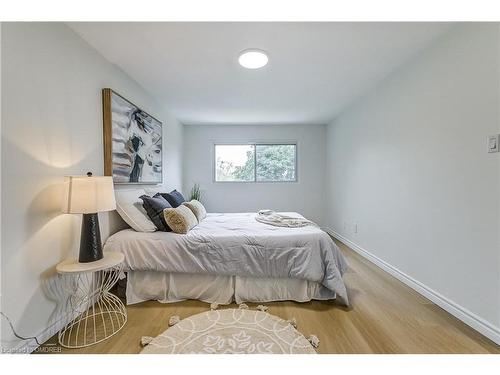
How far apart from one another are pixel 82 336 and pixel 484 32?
350 centimetres

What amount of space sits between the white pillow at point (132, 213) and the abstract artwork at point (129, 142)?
20 centimetres

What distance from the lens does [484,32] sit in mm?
1620

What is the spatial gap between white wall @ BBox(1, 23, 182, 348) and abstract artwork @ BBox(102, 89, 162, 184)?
15 centimetres

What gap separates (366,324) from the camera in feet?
5.82

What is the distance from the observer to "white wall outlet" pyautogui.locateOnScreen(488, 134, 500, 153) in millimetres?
1550

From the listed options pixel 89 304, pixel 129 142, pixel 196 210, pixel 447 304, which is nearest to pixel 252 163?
pixel 196 210

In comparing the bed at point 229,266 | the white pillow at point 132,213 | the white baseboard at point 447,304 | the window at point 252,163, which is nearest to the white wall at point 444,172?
the white baseboard at point 447,304

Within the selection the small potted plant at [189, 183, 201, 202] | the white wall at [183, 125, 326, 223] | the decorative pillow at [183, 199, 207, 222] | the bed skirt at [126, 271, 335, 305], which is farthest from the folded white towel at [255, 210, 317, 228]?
the small potted plant at [189, 183, 201, 202]

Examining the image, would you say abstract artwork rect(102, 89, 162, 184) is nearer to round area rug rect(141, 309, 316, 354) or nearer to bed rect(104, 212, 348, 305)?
bed rect(104, 212, 348, 305)

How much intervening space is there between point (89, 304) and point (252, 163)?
3.67 m

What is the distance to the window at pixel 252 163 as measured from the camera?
5023 mm

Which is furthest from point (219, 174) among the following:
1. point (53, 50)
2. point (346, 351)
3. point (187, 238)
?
point (346, 351)

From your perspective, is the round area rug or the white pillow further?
the white pillow
